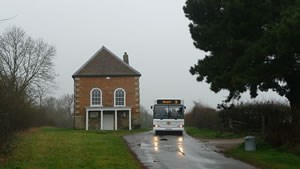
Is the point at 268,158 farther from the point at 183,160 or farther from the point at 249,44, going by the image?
the point at 249,44

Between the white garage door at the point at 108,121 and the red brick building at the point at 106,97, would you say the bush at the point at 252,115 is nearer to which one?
the red brick building at the point at 106,97

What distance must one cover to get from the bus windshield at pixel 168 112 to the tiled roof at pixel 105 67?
20.0 meters

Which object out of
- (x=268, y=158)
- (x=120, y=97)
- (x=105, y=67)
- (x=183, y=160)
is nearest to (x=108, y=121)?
(x=120, y=97)

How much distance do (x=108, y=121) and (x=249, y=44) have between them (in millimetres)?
40948

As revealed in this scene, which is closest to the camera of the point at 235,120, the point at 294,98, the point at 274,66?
the point at 274,66

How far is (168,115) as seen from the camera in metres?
43.3

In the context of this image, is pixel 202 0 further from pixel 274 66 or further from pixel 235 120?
pixel 235 120

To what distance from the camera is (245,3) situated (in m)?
24.2

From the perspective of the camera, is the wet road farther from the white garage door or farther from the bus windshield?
the white garage door

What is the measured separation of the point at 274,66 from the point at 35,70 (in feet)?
170

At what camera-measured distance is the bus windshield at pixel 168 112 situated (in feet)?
142

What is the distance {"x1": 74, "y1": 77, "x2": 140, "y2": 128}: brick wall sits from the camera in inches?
2488

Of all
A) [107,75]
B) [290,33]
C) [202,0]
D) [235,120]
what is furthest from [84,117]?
[290,33]

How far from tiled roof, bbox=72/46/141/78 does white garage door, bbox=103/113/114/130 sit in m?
4.95
